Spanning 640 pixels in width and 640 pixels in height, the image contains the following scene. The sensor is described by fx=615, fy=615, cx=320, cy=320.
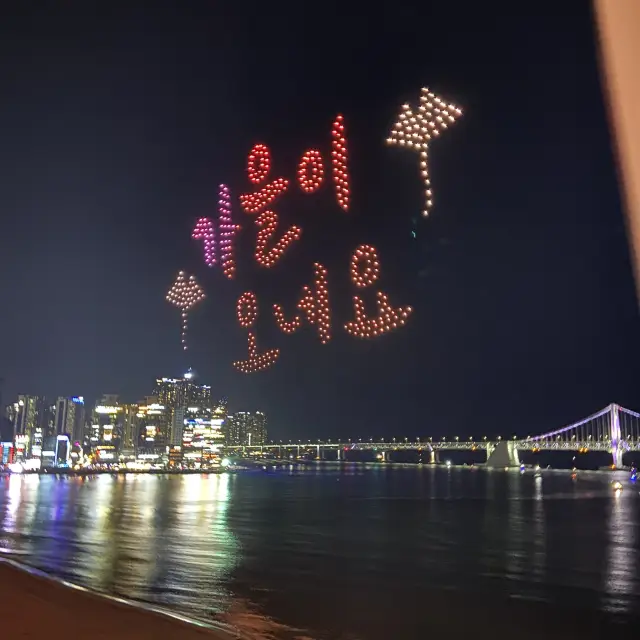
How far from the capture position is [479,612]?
32.4 ft

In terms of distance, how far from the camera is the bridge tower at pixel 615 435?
10554 cm

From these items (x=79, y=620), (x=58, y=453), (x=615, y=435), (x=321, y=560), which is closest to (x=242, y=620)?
(x=79, y=620)

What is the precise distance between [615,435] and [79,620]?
114236mm

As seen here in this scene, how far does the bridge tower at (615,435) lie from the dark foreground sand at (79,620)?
370 ft

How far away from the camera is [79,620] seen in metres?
6.43

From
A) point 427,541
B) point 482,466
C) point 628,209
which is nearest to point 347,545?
point 427,541

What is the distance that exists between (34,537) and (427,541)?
12149 millimetres

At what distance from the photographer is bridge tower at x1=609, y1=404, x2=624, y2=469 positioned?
10554 cm

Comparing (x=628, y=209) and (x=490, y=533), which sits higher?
(x=628, y=209)

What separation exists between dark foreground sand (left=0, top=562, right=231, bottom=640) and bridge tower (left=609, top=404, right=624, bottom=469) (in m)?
113

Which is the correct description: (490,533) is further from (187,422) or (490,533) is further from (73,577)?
(187,422)

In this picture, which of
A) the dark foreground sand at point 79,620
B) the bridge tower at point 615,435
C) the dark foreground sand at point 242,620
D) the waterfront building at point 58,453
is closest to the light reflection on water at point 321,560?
the dark foreground sand at point 242,620

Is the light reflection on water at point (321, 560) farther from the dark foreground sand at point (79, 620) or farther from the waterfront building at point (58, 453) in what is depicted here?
the waterfront building at point (58, 453)

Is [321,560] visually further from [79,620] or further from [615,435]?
[615,435]
